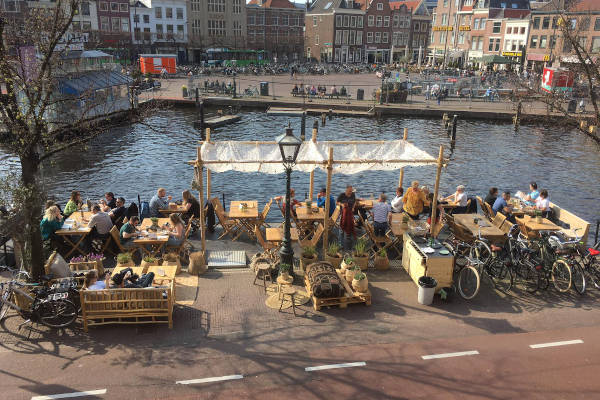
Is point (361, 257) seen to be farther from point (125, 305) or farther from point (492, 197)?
point (492, 197)

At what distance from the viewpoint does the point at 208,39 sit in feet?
307

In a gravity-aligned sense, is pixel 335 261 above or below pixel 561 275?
below

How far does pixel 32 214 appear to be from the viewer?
9.72 metres

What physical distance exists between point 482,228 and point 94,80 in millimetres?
32094

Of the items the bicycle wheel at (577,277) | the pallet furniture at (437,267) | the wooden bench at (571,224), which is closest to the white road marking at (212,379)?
the pallet furniture at (437,267)

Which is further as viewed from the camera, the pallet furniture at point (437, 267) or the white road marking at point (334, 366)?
the pallet furniture at point (437, 267)

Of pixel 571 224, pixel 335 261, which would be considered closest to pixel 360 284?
pixel 335 261

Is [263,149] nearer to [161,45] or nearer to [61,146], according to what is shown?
[61,146]

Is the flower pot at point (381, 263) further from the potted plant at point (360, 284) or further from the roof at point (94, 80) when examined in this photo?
the roof at point (94, 80)

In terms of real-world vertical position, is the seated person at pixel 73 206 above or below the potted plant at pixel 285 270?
above

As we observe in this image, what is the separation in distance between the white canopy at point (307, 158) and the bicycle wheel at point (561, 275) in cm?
378

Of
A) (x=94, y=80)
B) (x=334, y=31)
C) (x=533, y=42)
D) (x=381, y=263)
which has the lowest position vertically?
(x=381, y=263)

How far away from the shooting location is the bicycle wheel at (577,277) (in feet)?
35.6

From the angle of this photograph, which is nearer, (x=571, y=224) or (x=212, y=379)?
(x=212, y=379)
